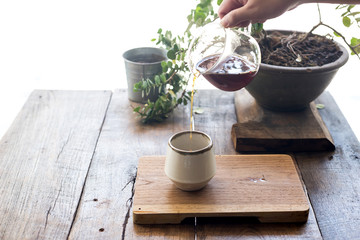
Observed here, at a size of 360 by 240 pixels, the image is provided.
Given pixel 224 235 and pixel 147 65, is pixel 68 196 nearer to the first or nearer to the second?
pixel 224 235

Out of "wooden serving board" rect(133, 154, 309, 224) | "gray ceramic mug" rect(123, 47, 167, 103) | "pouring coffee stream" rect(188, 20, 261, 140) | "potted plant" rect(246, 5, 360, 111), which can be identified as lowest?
"wooden serving board" rect(133, 154, 309, 224)

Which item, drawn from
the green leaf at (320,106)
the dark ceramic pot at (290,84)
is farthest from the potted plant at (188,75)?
the green leaf at (320,106)

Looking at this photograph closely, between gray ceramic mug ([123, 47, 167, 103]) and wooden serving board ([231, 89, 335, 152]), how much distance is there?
1.14 feet

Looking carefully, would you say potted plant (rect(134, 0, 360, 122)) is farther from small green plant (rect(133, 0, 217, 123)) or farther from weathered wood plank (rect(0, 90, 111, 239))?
weathered wood plank (rect(0, 90, 111, 239))

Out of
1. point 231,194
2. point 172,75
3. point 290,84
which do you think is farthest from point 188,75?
point 231,194

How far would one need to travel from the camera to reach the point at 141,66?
155cm

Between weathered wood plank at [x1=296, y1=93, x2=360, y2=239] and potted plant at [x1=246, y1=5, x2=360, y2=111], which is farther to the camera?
potted plant at [x1=246, y1=5, x2=360, y2=111]

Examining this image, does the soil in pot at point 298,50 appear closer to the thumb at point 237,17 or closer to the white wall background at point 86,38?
the thumb at point 237,17

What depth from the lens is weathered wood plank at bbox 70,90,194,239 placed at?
1047 mm

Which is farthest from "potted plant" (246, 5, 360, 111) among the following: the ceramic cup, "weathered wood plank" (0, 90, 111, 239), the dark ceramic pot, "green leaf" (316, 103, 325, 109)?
"weathered wood plank" (0, 90, 111, 239)

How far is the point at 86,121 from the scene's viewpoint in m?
1.54

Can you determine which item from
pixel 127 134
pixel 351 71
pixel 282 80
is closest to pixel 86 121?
pixel 127 134

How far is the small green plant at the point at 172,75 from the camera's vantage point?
1.48m

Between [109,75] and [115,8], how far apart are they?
2.07ft
